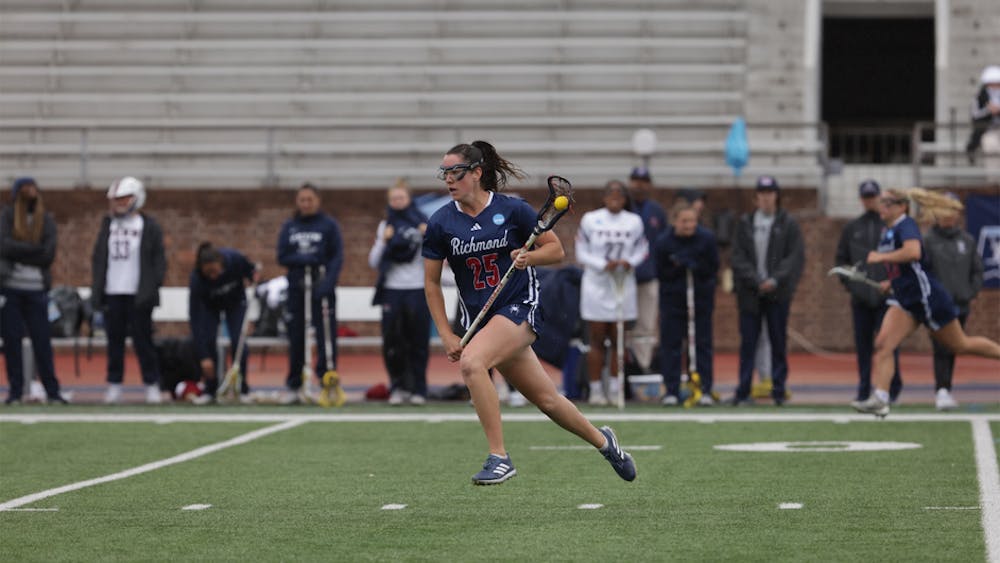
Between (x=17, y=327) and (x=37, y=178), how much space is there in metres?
9.71

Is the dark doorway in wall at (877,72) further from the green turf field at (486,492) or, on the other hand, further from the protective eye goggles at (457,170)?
the protective eye goggles at (457,170)

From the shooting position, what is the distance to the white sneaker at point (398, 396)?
16.4 m

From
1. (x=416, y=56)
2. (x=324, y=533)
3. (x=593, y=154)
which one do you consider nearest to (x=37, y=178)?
(x=416, y=56)

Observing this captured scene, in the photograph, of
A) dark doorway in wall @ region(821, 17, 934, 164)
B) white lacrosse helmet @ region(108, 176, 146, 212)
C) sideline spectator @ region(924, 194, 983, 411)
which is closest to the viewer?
sideline spectator @ region(924, 194, 983, 411)

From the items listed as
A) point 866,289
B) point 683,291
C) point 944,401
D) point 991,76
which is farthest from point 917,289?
point 991,76

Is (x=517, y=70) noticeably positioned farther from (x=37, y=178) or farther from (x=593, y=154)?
(x=37, y=178)

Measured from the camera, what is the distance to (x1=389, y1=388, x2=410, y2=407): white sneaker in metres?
16.4

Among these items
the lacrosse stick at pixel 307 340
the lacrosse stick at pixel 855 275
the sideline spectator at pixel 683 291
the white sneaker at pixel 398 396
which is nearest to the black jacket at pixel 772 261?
the sideline spectator at pixel 683 291

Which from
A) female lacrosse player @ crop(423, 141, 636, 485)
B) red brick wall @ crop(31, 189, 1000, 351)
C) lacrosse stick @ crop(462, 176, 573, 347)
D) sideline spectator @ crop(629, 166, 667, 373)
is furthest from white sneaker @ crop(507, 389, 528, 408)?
lacrosse stick @ crop(462, 176, 573, 347)

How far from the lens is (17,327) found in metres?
16.5

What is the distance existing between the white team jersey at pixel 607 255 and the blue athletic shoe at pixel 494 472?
7.49 m

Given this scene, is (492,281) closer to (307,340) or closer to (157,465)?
(157,465)

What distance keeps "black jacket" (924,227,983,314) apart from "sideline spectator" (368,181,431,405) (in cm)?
453

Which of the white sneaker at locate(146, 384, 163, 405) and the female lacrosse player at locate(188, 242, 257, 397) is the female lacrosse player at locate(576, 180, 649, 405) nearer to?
the female lacrosse player at locate(188, 242, 257, 397)
